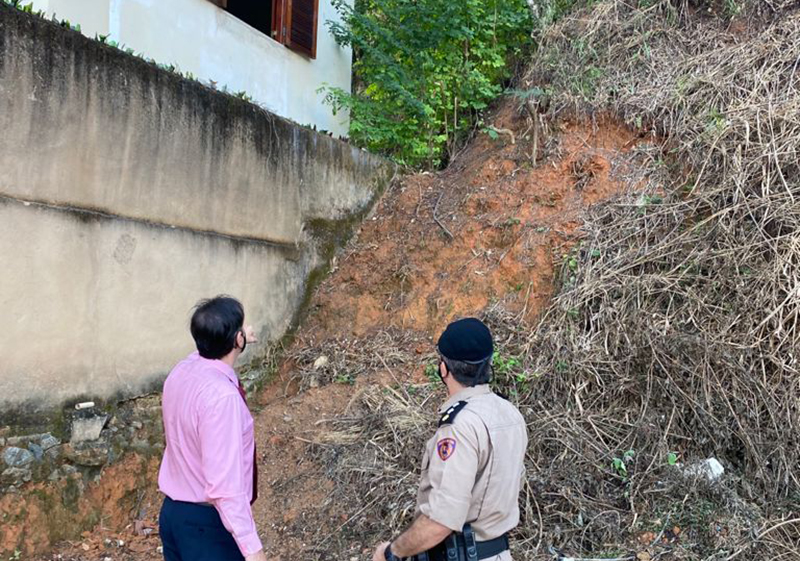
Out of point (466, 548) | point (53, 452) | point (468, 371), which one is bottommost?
point (53, 452)

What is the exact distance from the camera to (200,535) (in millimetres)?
2035

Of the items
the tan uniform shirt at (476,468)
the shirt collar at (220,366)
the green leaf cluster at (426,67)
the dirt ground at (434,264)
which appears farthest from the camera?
the green leaf cluster at (426,67)

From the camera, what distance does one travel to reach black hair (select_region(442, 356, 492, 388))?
1.93 m

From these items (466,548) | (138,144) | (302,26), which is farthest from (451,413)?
(302,26)

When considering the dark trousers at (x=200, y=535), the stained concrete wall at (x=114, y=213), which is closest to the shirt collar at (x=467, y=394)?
the dark trousers at (x=200, y=535)

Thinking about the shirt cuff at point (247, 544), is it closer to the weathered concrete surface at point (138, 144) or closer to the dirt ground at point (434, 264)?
the dirt ground at point (434, 264)

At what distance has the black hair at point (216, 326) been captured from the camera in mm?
2121

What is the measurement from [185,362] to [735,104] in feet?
17.9

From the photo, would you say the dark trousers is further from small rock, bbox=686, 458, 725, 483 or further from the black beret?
small rock, bbox=686, 458, 725, 483

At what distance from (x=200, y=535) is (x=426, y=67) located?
6290mm

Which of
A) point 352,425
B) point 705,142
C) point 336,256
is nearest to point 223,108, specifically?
point 336,256

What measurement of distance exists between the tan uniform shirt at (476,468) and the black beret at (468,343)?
4.6 inches

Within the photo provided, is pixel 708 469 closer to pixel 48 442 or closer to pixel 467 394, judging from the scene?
pixel 467 394

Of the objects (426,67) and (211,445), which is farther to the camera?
(426,67)
